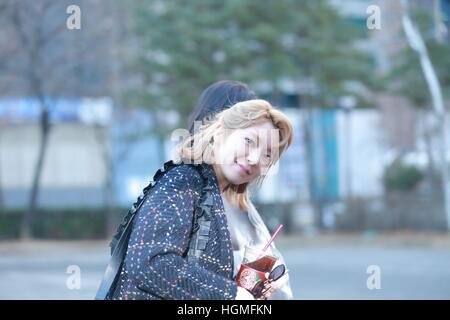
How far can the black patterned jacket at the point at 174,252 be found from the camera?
2.06m

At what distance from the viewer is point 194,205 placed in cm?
217

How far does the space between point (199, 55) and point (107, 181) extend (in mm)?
4825

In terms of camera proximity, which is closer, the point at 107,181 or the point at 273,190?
the point at 107,181

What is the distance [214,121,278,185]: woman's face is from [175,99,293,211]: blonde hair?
2 cm

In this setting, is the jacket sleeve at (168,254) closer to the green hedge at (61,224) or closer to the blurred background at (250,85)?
the blurred background at (250,85)

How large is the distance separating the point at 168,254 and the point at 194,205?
0.17 meters

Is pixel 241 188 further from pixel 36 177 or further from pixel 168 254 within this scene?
pixel 36 177

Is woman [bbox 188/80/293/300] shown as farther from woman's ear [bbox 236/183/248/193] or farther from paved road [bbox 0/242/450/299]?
paved road [bbox 0/242/450/299]

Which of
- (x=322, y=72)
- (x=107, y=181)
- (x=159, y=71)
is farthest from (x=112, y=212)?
(x=322, y=72)

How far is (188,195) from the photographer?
2168 millimetres

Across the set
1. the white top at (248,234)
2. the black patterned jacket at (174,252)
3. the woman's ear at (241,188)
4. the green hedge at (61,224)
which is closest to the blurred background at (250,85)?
the green hedge at (61,224)

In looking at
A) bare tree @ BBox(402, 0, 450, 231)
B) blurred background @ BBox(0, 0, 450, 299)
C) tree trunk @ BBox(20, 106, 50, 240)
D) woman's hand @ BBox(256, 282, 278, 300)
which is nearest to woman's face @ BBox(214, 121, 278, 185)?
woman's hand @ BBox(256, 282, 278, 300)

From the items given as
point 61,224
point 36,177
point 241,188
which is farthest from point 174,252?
point 61,224

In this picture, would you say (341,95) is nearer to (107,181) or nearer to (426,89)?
(426,89)
